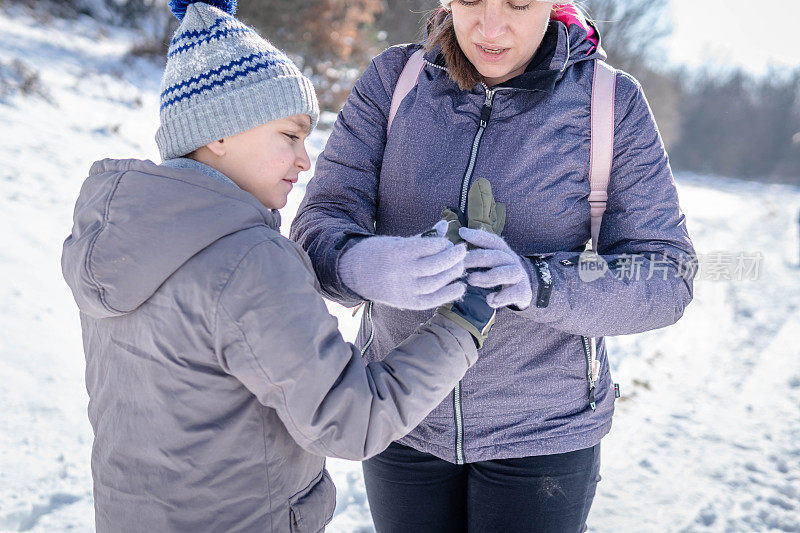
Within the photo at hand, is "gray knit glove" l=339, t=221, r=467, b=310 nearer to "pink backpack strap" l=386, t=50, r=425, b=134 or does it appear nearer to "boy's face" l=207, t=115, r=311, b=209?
"boy's face" l=207, t=115, r=311, b=209

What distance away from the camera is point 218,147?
1456 millimetres

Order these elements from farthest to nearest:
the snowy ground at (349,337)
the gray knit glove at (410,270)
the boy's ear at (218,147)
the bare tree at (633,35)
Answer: the bare tree at (633,35) < the snowy ground at (349,337) < the boy's ear at (218,147) < the gray knit glove at (410,270)

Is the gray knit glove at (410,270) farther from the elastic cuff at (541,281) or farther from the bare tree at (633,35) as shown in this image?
the bare tree at (633,35)

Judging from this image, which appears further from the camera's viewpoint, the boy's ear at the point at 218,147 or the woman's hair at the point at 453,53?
the woman's hair at the point at 453,53

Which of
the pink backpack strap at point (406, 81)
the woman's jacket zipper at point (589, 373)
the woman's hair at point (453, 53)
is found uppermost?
the woman's hair at point (453, 53)

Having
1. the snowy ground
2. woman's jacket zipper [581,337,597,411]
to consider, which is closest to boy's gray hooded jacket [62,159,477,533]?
woman's jacket zipper [581,337,597,411]

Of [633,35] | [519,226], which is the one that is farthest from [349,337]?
[633,35]

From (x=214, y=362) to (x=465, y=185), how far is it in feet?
2.53

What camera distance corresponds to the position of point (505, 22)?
1.62 metres

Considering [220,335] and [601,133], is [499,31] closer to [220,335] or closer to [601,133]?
[601,133]

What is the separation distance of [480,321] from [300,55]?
9623 mm

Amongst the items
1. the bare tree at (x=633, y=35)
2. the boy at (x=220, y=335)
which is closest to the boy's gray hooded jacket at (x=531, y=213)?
the boy at (x=220, y=335)

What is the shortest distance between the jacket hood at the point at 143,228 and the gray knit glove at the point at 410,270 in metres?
0.27

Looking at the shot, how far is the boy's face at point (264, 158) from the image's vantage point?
1.46 m
